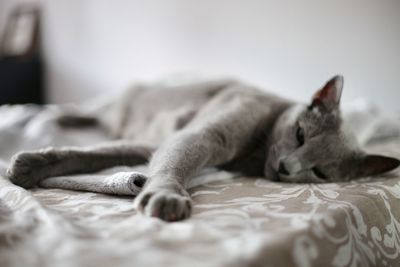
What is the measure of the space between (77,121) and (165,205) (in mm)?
1268

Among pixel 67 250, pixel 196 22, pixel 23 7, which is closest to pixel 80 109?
pixel 196 22

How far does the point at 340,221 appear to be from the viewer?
0.78 metres

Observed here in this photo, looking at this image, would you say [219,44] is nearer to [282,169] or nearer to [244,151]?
[244,151]

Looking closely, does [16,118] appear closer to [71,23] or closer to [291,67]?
[291,67]

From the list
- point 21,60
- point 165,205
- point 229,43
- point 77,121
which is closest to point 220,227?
point 165,205

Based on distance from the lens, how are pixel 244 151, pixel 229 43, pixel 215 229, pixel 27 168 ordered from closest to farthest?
pixel 215 229
pixel 27 168
pixel 244 151
pixel 229 43

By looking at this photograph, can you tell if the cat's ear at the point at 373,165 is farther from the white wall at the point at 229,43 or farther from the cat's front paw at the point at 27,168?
the cat's front paw at the point at 27,168

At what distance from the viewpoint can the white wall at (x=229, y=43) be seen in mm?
1874

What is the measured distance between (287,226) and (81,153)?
66 cm

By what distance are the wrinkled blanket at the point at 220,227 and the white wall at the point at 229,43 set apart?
0.92 meters

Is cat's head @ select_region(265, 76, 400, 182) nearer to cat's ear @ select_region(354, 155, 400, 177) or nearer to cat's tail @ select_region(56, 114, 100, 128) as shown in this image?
cat's ear @ select_region(354, 155, 400, 177)

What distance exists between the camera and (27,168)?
3.37 ft

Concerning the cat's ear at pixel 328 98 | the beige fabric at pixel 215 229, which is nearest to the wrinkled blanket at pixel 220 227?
the beige fabric at pixel 215 229

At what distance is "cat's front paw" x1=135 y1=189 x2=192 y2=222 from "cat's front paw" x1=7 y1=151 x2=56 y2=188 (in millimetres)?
358
